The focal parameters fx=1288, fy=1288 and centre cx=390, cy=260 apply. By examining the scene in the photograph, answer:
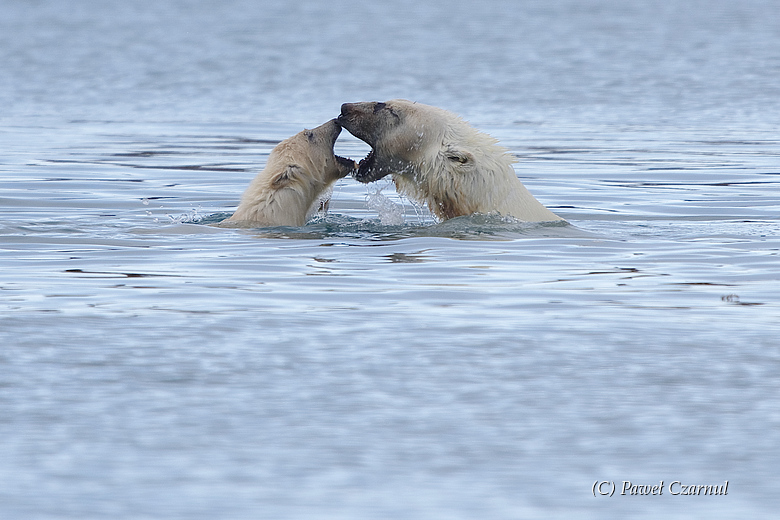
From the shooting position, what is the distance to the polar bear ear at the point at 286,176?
918 cm

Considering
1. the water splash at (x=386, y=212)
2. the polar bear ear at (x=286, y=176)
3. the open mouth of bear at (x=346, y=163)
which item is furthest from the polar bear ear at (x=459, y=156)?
the water splash at (x=386, y=212)

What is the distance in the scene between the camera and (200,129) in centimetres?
1973

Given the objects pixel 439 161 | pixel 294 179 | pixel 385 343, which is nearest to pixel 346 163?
pixel 294 179

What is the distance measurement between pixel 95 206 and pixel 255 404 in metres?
7.09

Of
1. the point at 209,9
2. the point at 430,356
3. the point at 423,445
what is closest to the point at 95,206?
the point at 430,356

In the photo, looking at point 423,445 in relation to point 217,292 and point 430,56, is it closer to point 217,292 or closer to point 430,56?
point 217,292

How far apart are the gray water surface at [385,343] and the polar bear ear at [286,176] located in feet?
1.18

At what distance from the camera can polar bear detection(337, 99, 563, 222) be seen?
8.96 meters

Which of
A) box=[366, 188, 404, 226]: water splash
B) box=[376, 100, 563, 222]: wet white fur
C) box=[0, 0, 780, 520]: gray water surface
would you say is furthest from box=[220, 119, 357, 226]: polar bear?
box=[366, 188, 404, 226]: water splash

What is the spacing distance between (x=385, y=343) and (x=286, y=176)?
3.52 m

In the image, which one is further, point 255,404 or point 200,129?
point 200,129

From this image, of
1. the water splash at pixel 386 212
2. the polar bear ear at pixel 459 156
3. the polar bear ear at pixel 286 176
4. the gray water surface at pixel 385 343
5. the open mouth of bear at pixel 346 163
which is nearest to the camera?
the gray water surface at pixel 385 343

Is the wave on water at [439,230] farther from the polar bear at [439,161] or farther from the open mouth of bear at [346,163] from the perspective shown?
the open mouth of bear at [346,163]

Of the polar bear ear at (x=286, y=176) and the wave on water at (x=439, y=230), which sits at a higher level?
the polar bear ear at (x=286, y=176)
